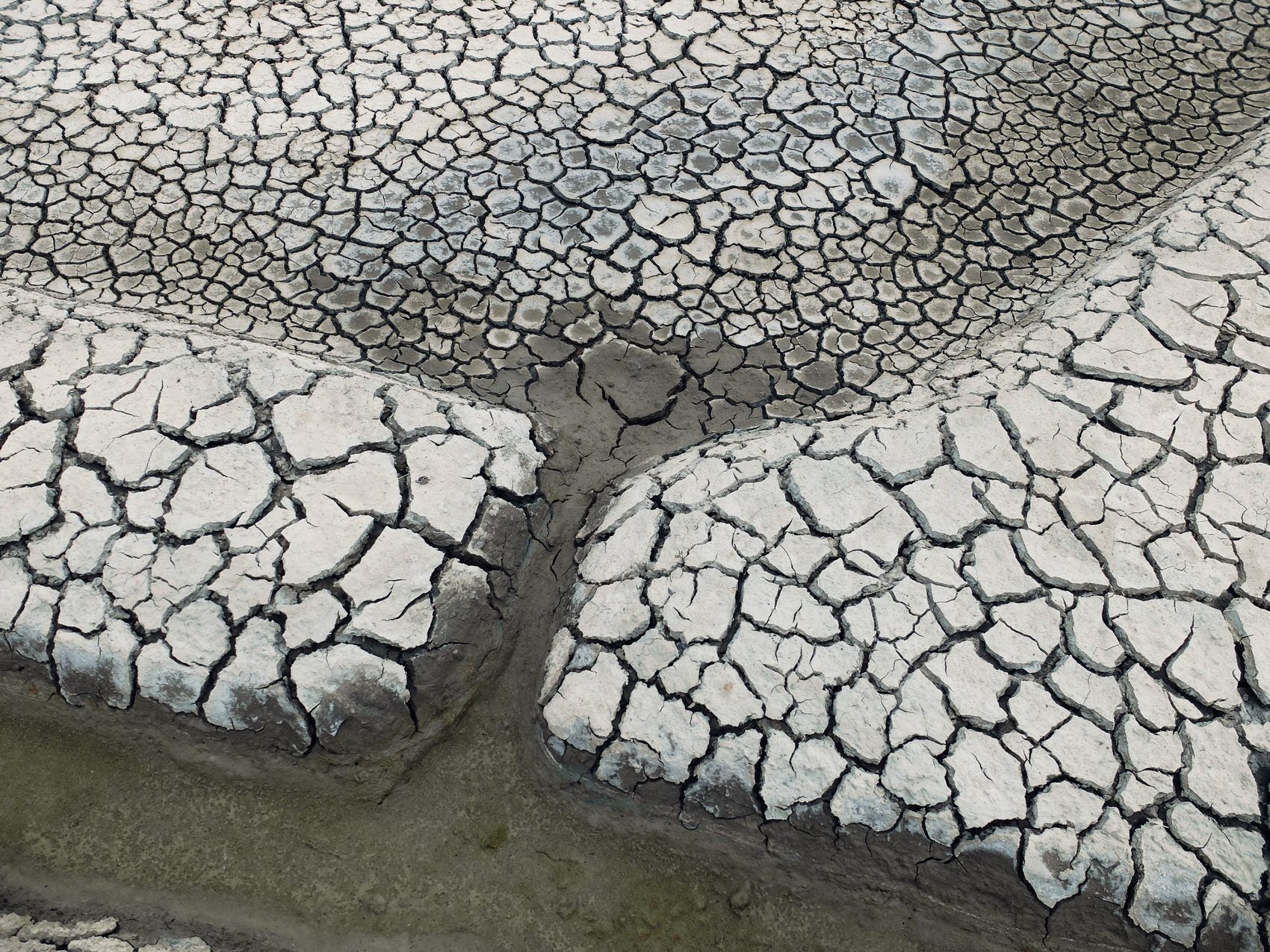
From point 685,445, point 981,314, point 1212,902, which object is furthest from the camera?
point 981,314

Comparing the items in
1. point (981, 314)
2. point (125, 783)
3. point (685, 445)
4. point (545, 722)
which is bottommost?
point (125, 783)

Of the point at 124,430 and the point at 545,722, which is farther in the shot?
the point at 124,430

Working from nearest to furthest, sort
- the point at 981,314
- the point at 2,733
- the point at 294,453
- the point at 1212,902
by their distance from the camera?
1. the point at 1212,902
2. the point at 2,733
3. the point at 294,453
4. the point at 981,314

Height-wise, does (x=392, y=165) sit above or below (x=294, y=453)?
above

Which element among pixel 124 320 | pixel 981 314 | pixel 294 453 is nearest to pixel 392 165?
pixel 124 320

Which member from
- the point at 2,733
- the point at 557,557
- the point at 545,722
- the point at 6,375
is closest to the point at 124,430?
the point at 6,375

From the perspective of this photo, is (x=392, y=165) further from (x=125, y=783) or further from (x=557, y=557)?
(x=125, y=783)
